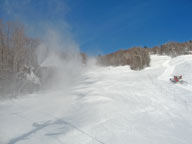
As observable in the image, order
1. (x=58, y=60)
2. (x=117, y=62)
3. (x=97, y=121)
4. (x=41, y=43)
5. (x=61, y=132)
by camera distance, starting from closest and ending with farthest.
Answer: (x=61, y=132) → (x=97, y=121) → (x=41, y=43) → (x=58, y=60) → (x=117, y=62)

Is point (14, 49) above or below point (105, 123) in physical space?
above

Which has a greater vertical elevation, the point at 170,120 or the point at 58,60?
the point at 58,60

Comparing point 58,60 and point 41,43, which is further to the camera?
point 58,60

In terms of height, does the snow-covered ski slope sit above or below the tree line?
below

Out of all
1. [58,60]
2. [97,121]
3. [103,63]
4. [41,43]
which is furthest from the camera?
[103,63]

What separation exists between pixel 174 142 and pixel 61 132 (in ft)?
6.26

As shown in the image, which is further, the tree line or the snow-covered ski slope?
the tree line

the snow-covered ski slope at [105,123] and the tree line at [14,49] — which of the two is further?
the tree line at [14,49]

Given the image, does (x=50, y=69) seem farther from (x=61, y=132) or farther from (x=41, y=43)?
(x=61, y=132)

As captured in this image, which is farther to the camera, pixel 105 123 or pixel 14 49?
pixel 14 49

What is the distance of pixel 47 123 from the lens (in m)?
2.50

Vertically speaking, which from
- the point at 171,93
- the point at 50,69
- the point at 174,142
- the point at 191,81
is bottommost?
the point at 174,142

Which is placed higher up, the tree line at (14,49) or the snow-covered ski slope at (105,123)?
the tree line at (14,49)

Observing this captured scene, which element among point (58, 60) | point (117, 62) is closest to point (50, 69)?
point (58, 60)
